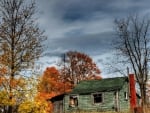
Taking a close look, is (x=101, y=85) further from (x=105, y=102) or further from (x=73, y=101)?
(x=73, y=101)

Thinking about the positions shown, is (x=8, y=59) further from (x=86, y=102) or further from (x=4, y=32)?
(x=86, y=102)

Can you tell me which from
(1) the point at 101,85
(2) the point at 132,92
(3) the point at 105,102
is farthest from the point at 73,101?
(2) the point at 132,92

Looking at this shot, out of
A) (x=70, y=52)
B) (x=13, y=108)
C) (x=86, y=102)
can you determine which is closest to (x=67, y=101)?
(x=86, y=102)

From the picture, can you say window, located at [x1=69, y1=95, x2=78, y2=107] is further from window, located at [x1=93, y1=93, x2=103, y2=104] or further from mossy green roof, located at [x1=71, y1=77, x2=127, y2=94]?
window, located at [x1=93, y1=93, x2=103, y2=104]

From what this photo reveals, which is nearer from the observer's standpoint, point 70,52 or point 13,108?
point 13,108

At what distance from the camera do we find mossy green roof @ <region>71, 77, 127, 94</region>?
51375mm

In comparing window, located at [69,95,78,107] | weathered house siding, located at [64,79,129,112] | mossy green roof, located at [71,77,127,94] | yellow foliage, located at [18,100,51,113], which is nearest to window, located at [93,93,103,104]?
weathered house siding, located at [64,79,129,112]

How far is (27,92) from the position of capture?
30.2m

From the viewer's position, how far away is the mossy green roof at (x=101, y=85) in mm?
51375

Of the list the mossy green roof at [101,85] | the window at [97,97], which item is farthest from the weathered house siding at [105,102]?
the mossy green roof at [101,85]

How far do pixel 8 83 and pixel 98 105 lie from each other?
77.4 ft

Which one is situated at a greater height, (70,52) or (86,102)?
(70,52)

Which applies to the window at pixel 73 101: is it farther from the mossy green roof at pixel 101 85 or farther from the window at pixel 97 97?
the window at pixel 97 97

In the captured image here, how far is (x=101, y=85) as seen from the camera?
53.1 metres
